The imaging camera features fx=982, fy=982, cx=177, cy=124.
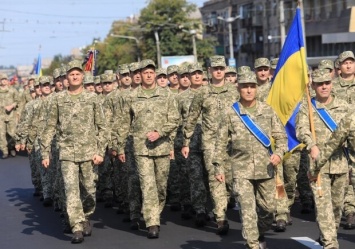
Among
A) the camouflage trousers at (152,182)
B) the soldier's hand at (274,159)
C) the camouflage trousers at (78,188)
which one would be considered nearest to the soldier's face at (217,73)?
the camouflage trousers at (152,182)

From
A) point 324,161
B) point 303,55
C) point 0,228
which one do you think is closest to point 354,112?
point 324,161

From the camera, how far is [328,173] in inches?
423

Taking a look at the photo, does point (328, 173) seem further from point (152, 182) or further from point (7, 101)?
point (7, 101)

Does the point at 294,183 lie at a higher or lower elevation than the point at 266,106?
lower

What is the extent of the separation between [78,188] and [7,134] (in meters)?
16.1

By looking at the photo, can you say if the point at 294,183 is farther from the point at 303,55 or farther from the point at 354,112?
the point at 354,112

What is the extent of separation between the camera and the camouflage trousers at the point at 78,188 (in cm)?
1237

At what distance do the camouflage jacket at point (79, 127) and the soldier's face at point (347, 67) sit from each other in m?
3.52

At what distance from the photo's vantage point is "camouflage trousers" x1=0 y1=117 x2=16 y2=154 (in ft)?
91.3

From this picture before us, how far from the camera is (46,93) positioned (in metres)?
18.0

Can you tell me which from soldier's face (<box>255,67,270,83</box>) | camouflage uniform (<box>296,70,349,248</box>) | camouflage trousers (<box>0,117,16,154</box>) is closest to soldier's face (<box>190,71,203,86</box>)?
soldier's face (<box>255,67,270,83</box>)

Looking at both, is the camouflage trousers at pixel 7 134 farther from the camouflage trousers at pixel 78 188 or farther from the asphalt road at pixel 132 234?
the camouflage trousers at pixel 78 188

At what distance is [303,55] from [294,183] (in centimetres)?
250

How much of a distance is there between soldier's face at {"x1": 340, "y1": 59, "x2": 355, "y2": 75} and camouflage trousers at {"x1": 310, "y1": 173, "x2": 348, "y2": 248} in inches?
122
